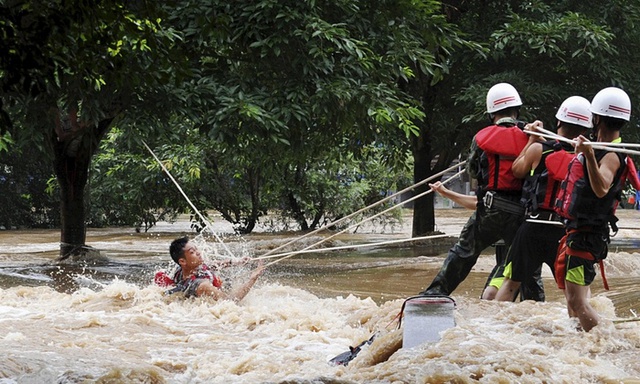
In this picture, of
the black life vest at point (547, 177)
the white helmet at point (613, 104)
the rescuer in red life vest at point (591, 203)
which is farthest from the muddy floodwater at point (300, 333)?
the white helmet at point (613, 104)

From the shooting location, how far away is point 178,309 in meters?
10.6

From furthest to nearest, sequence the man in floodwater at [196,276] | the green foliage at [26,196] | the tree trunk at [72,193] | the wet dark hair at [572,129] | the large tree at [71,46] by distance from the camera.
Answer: the green foliage at [26,196], the tree trunk at [72,193], the man in floodwater at [196,276], the wet dark hair at [572,129], the large tree at [71,46]

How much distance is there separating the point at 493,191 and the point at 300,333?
91.2 inches

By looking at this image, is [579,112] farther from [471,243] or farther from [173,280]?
[173,280]

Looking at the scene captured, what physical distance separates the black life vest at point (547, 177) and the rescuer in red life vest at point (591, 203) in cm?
89

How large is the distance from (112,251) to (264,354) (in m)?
13.3

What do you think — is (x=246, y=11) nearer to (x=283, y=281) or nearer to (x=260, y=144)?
(x=260, y=144)

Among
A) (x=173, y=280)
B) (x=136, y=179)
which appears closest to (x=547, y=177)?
(x=173, y=280)

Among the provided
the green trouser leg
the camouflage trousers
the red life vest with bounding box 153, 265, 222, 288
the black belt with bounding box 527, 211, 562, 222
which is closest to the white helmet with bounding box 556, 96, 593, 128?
the black belt with bounding box 527, 211, 562, 222

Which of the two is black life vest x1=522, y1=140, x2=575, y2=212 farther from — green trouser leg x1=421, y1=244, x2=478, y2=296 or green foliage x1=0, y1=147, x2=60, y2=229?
green foliage x1=0, y1=147, x2=60, y2=229

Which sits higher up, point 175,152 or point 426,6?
point 426,6

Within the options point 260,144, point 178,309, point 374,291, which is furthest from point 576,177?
point 260,144

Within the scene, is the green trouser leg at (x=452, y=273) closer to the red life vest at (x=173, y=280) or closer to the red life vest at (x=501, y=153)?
the red life vest at (x=501, y=153)

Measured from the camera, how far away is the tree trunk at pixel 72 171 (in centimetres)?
1662
